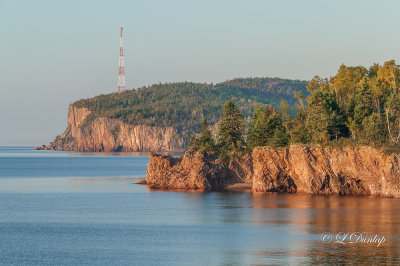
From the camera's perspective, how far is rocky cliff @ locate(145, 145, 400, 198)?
81.1m

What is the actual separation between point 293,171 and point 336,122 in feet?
28.0

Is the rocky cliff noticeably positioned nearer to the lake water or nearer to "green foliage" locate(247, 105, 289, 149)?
"green foliage" locate(247, 105, 289, 149)

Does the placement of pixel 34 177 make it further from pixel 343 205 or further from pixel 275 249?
pixel 275 249

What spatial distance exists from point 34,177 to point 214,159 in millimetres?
55874

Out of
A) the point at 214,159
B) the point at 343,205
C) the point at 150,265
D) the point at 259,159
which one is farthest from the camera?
the point at 214,159

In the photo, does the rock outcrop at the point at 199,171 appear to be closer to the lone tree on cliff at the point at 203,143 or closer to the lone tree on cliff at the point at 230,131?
the lone tree on cliff at the point at 203,143

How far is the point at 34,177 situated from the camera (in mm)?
141750

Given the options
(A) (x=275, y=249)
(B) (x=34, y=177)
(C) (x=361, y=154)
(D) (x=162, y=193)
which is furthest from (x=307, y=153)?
(B) (x=34, y=177)

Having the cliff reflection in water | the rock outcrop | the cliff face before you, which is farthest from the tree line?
the cliff reflection in water

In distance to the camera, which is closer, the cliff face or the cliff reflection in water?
the cliff reflection in water

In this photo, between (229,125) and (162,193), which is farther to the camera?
(229,125)

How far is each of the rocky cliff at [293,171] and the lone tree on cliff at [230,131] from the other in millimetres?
3950

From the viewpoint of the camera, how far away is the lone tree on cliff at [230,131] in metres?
104

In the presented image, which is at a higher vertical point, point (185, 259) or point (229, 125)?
point (229, 125)
